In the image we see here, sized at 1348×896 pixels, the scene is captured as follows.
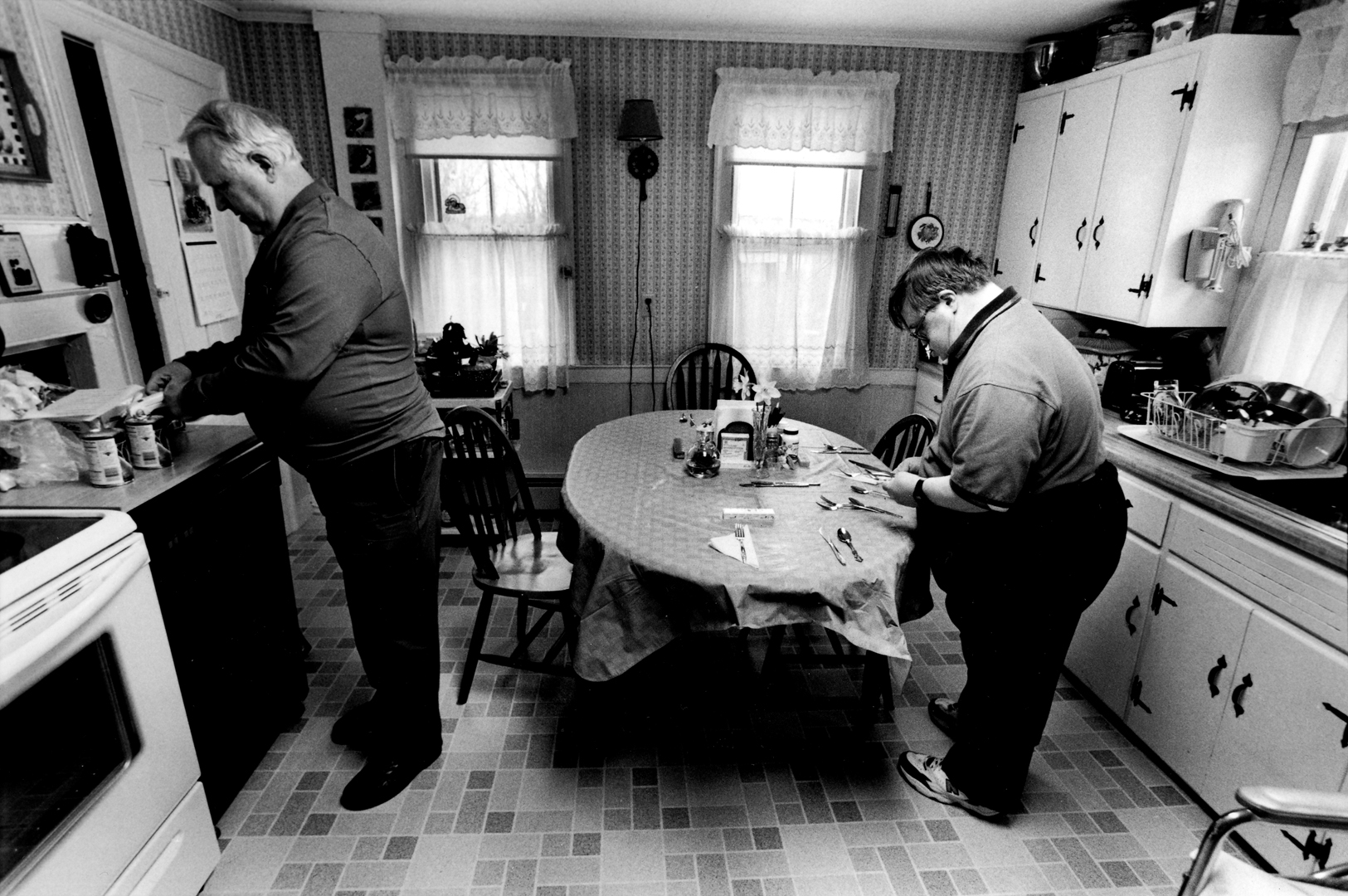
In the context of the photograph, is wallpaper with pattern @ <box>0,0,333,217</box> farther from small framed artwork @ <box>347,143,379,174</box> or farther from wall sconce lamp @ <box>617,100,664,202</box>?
wall sconce lamp @ <box>617,100,664,202</box>

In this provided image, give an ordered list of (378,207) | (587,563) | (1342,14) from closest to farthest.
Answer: (587,563) → (1342,14) → (378,207)

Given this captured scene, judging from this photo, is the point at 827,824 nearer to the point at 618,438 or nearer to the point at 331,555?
the point at 618,438

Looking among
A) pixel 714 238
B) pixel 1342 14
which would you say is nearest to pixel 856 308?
pixel 714 238

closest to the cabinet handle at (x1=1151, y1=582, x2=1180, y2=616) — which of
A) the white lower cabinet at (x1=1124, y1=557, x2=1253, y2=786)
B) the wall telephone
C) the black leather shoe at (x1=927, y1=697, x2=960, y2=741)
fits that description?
the white lower cabinet at (x1=1124, y1=557, x2=1253, y2=786)

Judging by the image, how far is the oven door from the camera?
108cm

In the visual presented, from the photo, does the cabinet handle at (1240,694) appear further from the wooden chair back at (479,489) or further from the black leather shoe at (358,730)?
the black leather shoe at (358,730)

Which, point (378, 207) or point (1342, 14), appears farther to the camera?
point (378, 207)

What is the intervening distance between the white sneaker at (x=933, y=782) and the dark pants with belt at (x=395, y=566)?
1.42 m

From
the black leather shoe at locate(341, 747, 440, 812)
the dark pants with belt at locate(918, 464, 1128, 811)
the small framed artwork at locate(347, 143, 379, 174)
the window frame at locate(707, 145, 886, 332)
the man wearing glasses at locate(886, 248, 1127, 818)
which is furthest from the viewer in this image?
the window frame at locate(707, 145, 886, 332)

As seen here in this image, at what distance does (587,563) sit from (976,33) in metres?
3.19

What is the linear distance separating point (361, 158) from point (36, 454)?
231cm

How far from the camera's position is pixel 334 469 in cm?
164

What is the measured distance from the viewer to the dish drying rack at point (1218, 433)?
1683mm

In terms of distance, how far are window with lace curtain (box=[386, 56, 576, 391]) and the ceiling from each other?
189mm
